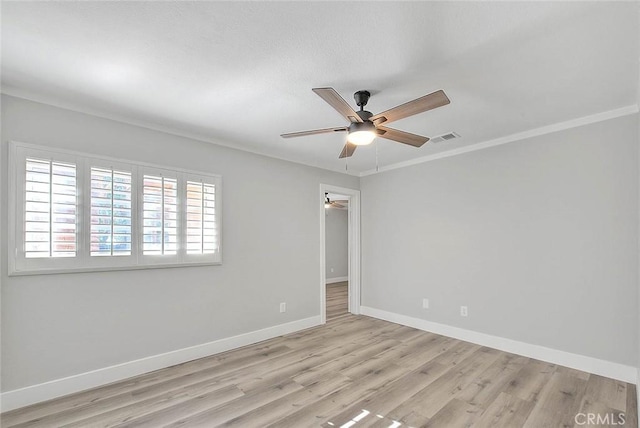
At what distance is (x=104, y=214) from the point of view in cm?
276

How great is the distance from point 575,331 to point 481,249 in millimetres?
1205

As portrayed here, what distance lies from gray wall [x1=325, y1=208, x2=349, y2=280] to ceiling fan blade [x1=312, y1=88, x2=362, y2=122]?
21.1 ft

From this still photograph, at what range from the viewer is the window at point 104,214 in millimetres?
2414

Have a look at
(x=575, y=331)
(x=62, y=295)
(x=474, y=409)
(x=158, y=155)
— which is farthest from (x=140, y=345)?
(x=575, y=331)

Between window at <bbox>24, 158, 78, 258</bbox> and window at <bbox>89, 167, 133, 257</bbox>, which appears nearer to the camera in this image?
window at <bbox>24, 158, 78, 258</bbox>

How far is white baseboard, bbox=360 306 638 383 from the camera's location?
276 centimetres

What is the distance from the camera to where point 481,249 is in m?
3.79

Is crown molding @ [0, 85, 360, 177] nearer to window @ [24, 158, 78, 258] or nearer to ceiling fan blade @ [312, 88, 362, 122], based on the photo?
window @ [24, 158, 78, 258]

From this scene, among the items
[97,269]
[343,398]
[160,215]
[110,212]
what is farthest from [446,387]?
[110,212]

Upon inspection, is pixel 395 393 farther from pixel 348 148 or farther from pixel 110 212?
pixel 110 212

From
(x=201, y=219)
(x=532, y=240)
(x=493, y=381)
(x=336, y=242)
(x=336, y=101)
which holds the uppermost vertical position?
(x=336, y=101)

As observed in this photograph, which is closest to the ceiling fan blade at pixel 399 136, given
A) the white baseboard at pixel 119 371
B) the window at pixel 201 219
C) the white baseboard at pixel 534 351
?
the window at pixel 201 219

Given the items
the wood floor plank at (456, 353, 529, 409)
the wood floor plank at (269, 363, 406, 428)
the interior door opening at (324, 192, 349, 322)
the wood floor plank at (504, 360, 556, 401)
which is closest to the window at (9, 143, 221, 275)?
the wood floor plank at (269, 363, 406, 428)

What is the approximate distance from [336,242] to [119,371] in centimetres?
641
